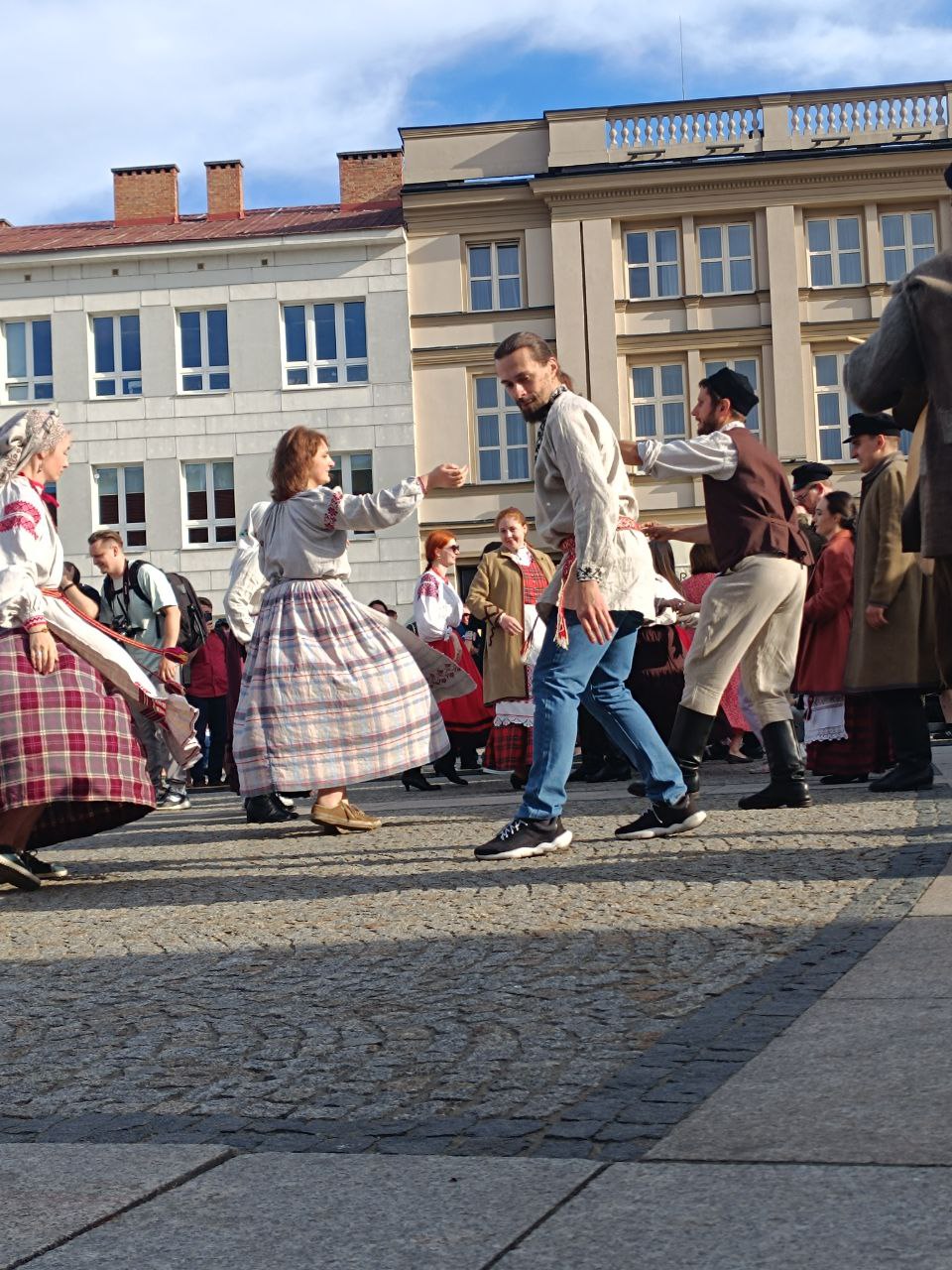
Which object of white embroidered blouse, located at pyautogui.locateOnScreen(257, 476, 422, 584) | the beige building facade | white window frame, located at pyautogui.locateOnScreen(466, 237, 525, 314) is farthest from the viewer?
white window frame, located at pyautogui.locateOnScreen(466, 237, 525, 314)

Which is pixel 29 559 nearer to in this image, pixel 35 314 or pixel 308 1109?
pixel 308 1109

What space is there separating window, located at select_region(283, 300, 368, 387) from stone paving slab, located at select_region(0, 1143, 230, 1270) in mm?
36920

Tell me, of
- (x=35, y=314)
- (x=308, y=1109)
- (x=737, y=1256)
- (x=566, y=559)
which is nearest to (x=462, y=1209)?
(x=737, y=1256)

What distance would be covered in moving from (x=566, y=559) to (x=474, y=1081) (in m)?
3.90

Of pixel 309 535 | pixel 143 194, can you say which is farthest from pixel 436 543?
pixel 143 194

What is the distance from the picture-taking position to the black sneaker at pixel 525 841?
6547mm

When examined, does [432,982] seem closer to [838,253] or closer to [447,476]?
[447,476]

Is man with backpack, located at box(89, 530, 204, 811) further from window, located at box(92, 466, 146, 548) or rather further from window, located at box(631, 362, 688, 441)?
window, located at box(92, 466, 146, 548)

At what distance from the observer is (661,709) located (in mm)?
11820

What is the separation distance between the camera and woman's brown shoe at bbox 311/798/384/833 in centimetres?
837

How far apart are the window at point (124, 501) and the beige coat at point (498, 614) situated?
28506 millimetres

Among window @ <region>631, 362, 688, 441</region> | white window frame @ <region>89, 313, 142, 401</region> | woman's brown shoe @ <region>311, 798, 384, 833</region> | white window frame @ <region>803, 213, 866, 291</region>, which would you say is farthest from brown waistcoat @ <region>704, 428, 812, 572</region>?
white window frame @ <region>89, 313, 142, 401</region>

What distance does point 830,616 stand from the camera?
1020cm

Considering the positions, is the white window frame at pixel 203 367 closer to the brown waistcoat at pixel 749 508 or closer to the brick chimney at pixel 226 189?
the brick chimney at pixel 226 189
